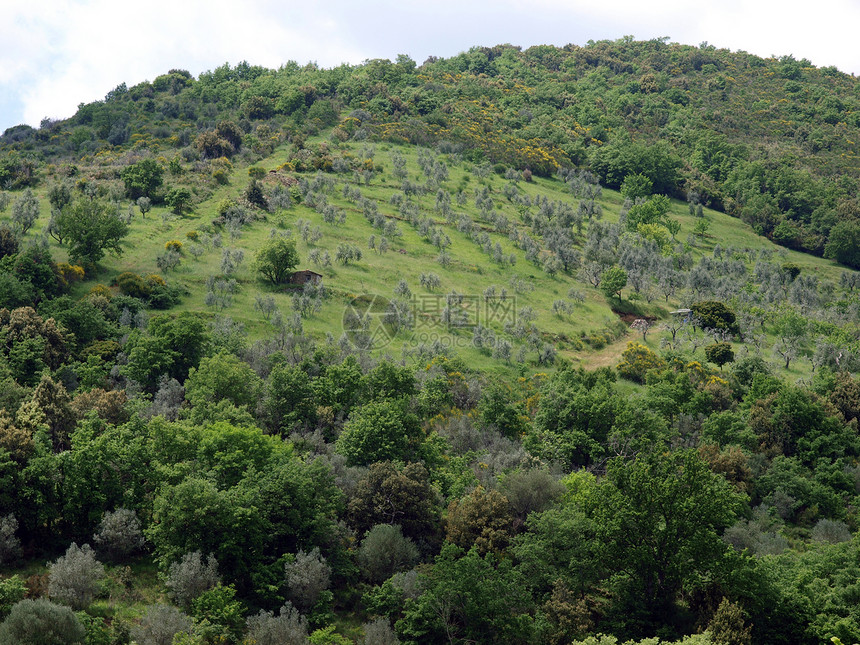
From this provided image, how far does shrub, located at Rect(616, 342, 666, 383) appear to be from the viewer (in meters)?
78.8

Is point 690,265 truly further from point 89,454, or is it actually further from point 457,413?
point 89,454

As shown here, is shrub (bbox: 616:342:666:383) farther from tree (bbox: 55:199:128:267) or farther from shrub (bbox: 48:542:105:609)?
tree (bbox: 55:199:128:267)

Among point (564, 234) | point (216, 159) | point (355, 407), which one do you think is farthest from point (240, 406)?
point (216, 159)

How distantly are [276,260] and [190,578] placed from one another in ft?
171

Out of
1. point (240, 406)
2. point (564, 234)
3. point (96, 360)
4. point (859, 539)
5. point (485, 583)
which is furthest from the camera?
point (564, 234)

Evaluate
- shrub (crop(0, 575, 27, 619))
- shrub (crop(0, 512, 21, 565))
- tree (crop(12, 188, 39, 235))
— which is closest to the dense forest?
shrub (crop(0, 575, 27, 619))

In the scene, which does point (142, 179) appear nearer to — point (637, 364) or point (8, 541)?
point (637, 364)

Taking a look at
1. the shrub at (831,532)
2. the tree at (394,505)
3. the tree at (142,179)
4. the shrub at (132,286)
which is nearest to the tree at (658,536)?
the tree at (394,505)

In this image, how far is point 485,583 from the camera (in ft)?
123

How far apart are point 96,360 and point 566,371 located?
Result: 42.5m

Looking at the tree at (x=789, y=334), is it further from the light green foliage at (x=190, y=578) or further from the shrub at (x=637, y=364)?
the light green foliage at (x=190, y=578)

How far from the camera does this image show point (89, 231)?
269 ft

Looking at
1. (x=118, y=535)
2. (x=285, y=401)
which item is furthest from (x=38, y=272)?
(x=118, y=535)

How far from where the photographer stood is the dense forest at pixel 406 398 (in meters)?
38.2
